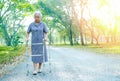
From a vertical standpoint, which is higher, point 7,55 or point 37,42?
point 37,42

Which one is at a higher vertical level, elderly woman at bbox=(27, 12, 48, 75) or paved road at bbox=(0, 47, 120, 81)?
elderly woman at bbox=(27, 12, 48, 75)

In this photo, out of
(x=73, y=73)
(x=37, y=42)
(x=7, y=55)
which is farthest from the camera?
(x=7, y=55)

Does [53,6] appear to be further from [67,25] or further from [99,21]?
[99,21]

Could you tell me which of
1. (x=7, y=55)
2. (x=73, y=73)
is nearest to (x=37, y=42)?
(x=73, y=73)

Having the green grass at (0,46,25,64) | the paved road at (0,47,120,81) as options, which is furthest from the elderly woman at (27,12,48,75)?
the green grass at (0,46,25,64)

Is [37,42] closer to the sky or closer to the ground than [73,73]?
closer to the sky

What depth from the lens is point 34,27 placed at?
32.5 ft

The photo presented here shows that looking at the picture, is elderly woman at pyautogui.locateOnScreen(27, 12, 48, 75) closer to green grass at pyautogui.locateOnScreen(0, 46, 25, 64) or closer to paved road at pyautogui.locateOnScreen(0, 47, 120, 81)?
paved road at pyautogui.locateOnScreen(0, 47, 120, 81)

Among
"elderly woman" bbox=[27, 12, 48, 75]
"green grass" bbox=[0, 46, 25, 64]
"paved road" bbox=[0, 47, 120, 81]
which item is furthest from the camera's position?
"green grass" bbox=[0, 46, 25, 64]

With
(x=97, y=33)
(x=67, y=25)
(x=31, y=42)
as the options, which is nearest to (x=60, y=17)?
(x=67, y=25)

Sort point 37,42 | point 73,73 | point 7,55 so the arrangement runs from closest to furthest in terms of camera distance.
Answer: point 73,73
point 37,42
point 7,55

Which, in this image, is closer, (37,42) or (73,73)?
(73,73)

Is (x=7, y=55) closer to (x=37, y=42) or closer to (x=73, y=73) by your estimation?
(x=37, y=42)

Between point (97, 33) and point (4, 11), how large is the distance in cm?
4501
